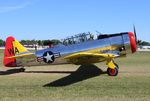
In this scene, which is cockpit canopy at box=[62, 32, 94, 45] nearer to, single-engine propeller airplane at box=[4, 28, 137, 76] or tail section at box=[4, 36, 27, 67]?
single-engine propeller airplane at box=[4, 28, 137, 76]

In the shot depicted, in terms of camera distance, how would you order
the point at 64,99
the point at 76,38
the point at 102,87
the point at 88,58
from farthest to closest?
the point at 76,38 < the point at 88,58 < the point at 102,87 < the point at 64,99

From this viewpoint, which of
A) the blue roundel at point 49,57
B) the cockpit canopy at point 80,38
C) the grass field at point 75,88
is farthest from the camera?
the cockpit canopy at point 80,38

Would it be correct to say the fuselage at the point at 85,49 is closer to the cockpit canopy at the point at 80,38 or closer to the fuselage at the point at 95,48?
the fuselage at the point at 95,48

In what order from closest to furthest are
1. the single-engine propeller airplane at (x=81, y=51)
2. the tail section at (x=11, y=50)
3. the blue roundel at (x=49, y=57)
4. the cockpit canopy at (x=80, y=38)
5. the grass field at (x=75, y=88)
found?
the grass field at (x=75, y=88) → the single-engine propeller airplane at (x=81, y=51) → the blue roundel at (x=49, y=57) → the cockpit canopy at (x=80, y=38) → the tail section at (x=11, y=50)

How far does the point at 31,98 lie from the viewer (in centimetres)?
1066

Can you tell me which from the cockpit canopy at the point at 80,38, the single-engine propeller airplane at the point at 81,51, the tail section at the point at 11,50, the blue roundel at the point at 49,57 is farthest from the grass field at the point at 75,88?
the cockpit canopy at the point at 80,38

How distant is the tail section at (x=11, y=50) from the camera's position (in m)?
18.3

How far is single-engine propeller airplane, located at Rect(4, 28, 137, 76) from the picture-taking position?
16.9 meters

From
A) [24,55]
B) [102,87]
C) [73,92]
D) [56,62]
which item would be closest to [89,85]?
[102,87]

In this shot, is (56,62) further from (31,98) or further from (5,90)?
(31,98)

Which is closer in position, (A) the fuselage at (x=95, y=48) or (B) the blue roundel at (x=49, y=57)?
(A) the fuselage at (x=95, y=48)

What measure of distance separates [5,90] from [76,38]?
668 cm

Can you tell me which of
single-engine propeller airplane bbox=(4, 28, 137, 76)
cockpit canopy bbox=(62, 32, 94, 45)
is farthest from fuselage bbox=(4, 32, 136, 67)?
cockpit canopy bbox=(62, 32, 94, 45)

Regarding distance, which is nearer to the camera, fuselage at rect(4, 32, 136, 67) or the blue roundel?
fuselage at rect(4, 32, 136, 67)
